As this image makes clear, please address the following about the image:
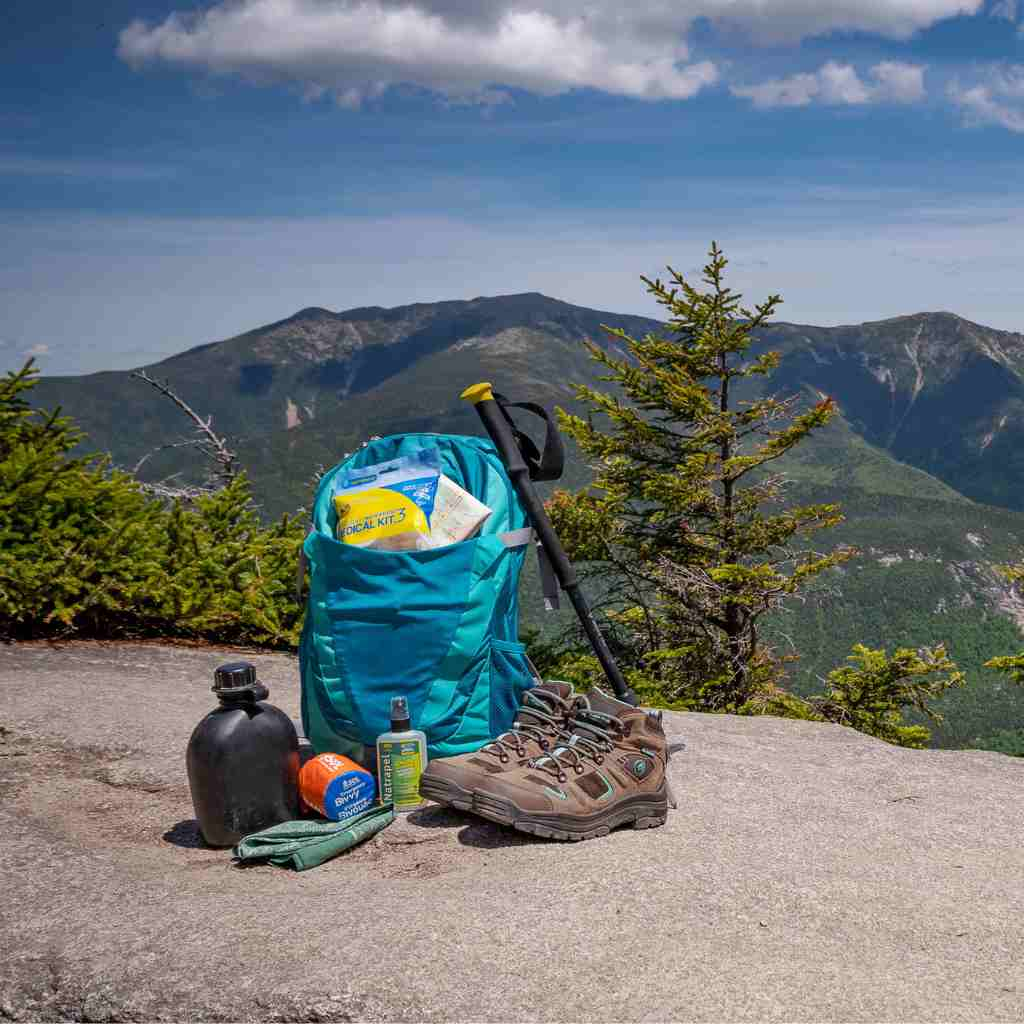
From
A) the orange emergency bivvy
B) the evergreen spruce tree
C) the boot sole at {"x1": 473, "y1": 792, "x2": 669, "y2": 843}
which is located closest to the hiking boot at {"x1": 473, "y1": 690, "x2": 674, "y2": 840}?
the boot sole at {"x1": 473, "y1": 792, "x2": 669, "y2": 843}

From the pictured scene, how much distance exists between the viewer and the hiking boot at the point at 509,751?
3902 millimetres

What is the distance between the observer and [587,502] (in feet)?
59.5

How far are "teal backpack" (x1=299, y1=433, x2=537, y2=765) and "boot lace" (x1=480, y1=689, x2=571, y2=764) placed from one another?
184 millimetres

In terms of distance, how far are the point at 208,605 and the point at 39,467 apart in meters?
→ 1.78

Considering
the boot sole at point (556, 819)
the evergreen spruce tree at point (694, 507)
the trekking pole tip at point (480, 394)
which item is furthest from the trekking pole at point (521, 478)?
the evergreen spruce tree at point (694, 507)

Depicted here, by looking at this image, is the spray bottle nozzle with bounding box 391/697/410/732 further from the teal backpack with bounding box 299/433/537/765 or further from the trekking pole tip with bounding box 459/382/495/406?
the trekking pole tip with bounding box 459/382/495/406

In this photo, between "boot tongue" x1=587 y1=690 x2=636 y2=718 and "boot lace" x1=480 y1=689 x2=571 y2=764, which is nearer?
"boot lace" x1=480 y1=689 x2=571 y2=764

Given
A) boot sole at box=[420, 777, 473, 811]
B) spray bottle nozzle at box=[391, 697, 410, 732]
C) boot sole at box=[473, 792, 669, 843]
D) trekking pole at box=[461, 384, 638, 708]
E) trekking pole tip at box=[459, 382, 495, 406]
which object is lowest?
boot sole at box=[473, 792, 669, 843]

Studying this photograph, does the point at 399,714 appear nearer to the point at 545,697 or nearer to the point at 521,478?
the point at 545,697

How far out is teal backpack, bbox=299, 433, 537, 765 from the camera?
14.0 feet

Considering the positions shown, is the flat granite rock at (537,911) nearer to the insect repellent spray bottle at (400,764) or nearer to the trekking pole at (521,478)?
the insect repellent spray bottle at (400,764)

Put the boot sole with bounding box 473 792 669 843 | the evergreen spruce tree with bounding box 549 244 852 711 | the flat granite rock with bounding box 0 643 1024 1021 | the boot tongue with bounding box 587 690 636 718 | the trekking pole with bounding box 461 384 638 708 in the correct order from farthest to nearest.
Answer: the evergreen spruce tree with bounding box 549 244 852 711 < the trekking pole with bounding box 461 384 638 708 < the boot tongue with bounding box 587 690 636 718 < the boot sole with bounding box 473 792 669 843 < the flat granite rock with bounding box 0 643 1024 1021

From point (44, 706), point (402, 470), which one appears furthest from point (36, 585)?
point (402, 470)

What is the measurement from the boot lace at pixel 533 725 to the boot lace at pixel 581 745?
56 mm
